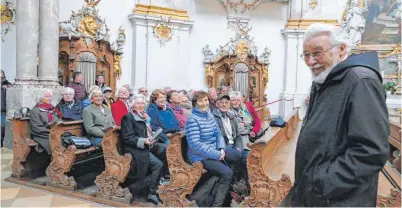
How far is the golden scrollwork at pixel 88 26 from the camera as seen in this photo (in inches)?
364

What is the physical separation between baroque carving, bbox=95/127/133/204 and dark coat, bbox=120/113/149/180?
11 centimetres

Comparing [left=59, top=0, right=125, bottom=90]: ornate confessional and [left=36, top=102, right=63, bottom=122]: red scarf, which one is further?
[left=59, top=0, right=125, bottom=90]: ornate confessional

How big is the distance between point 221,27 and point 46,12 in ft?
21.4

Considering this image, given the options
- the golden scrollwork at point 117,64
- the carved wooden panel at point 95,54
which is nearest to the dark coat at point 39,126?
the carved wooden panel at point 95,54

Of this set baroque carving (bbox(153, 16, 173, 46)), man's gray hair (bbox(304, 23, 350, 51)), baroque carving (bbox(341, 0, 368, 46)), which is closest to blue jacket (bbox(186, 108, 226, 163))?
man's gray hair (bbox(304, 23, 350, 51))

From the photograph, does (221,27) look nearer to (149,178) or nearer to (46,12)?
(46,12)

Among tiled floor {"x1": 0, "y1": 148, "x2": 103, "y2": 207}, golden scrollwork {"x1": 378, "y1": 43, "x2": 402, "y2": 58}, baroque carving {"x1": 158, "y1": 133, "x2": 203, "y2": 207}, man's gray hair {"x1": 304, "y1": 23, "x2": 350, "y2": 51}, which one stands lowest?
tiled floor {"x1": 0, "y1": 148, "x2": 103, "y2": 207}

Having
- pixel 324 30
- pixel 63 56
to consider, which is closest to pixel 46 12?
pixel 63 56

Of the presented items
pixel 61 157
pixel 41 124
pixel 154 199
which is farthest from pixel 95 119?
pixel 154 199

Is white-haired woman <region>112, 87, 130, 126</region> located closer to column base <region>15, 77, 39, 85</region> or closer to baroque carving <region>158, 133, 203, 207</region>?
baroque carving <region>158, 133, 203, 207</region>

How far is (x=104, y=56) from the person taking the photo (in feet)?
31.8

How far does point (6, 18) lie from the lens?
28.1 feet

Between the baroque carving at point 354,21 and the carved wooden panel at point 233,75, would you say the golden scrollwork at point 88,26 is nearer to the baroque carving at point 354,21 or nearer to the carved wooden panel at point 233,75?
the carved wooden panel at point 233,75

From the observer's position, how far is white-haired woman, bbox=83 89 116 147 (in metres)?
4.90
